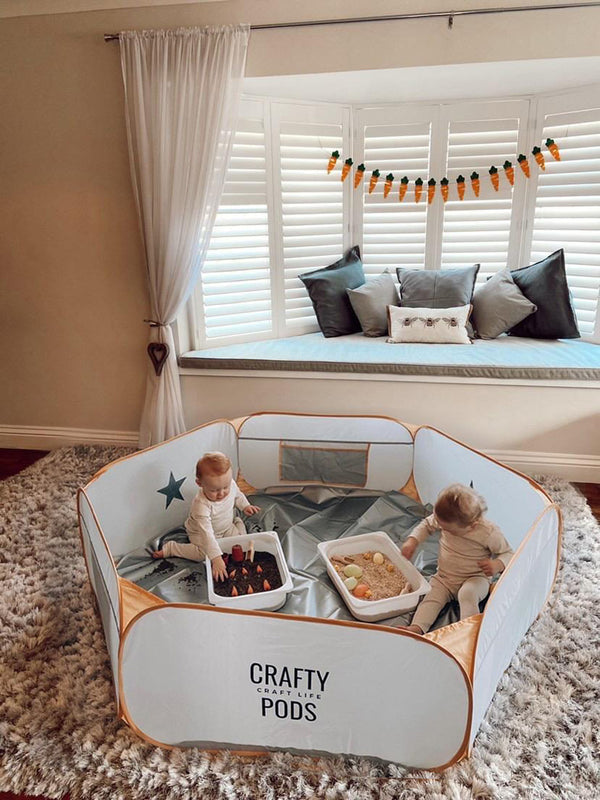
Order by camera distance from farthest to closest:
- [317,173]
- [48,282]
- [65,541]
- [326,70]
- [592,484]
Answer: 1. [317,173]
2. [48,282]
3. [592,484]
4. [326,70]
5. [65,541]

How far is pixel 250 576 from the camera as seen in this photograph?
175cm

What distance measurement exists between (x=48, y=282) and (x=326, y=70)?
1.68m

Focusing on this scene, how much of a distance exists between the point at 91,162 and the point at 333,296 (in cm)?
136

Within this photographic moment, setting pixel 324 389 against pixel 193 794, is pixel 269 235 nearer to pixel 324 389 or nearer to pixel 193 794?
pixel 324 389

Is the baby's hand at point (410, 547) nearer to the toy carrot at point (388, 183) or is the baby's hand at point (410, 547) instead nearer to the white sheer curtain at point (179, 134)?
the white sheer curtain at point (179, 134)

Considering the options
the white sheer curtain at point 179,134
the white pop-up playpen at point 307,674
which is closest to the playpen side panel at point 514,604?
the white pop-up playpen at point 307,674

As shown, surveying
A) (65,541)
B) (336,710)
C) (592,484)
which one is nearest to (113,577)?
(336,710)

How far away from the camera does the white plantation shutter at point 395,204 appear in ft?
9.96

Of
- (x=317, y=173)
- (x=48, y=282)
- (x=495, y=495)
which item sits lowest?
(x=495, y=495)

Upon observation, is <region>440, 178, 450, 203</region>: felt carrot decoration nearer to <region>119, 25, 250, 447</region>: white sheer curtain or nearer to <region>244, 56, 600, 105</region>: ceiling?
<region>244, 56, 600, 105</region>: ceiling

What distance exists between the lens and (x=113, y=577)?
1.39 m

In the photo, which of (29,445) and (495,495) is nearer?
(495,495)

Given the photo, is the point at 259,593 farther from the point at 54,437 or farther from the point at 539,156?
the point at 539,156

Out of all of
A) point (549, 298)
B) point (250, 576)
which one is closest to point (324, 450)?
point (250, 576)
